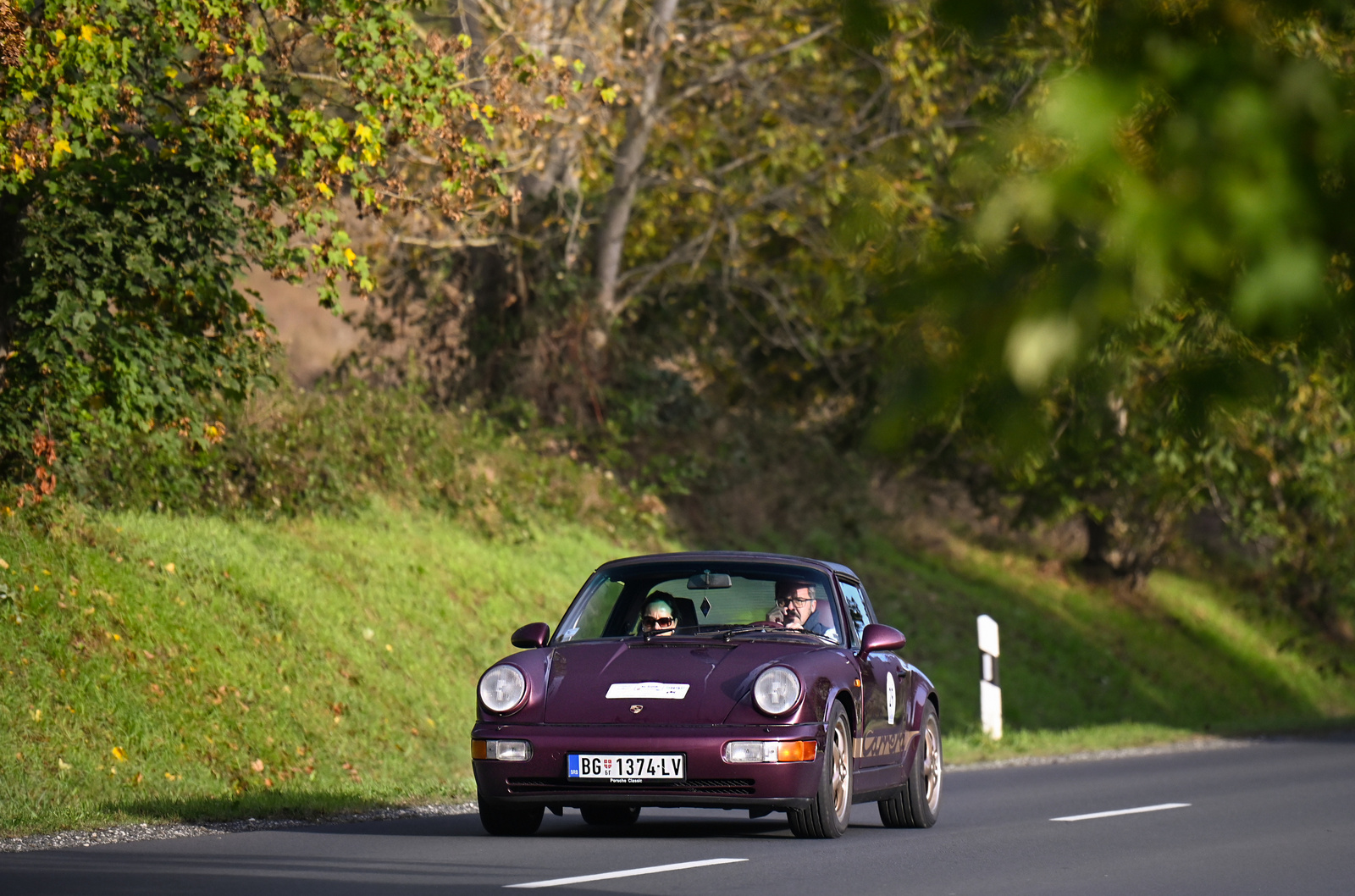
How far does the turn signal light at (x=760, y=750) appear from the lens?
10.4m

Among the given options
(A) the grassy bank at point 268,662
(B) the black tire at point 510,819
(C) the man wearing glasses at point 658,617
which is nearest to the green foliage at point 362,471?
(A) the grassy bank at point 268,662

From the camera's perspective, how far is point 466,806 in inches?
534

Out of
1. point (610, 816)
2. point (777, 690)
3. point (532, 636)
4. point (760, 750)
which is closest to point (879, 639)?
point (777, 690)

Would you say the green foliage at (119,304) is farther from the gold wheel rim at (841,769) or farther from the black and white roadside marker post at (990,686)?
the black and white roadside marker post at (990,686)

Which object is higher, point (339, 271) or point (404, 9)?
point (404, 9)

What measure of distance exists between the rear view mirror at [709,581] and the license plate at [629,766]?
1.61 metres

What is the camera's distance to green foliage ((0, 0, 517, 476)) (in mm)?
14445

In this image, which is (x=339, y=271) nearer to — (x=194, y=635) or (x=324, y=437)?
(x=194, y=635)

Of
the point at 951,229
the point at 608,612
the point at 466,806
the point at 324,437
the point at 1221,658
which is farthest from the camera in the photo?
the point at 1221,658

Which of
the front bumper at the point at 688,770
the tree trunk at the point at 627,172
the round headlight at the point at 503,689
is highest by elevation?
the tree trunk at the point at 627,172

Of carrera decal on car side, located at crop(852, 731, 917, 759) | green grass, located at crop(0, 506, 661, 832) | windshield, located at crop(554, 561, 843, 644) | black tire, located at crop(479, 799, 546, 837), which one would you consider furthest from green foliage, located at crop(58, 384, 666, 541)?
carrera decal on car side, located at crop(852, 731, 917, 759)

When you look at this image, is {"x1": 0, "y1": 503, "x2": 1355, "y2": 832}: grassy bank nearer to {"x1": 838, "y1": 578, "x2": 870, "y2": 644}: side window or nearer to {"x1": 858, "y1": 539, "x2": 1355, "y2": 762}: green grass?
{"x1": 858, "y1": 539, "x2": 1355, "y2": 762}: green grass

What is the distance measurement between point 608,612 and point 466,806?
2510 millimetres

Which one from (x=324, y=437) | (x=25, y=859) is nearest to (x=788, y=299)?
(x=324, y=437)
